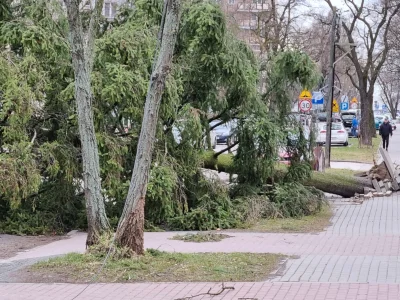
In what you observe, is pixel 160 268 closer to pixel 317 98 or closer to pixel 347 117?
pixel 317 98

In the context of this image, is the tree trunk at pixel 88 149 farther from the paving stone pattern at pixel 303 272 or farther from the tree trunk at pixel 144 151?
the paving stone pattern at pixel 303 272

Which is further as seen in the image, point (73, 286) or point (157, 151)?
point (157, 151)

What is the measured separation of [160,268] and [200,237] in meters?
3.90

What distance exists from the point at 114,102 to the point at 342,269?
6.88 m

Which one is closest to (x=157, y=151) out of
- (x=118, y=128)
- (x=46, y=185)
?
(x=118, y=128)

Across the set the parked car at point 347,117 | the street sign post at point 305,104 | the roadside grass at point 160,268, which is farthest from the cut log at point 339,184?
the parked car at point 347,117

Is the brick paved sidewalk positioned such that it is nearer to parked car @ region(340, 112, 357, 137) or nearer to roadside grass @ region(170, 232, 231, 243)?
roadside grass @ region(170, 232, 231, 243)

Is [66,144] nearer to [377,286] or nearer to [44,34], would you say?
[44,34]

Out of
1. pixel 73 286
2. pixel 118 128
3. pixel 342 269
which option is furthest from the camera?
pixel 118 128

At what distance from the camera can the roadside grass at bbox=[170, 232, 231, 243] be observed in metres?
13.3

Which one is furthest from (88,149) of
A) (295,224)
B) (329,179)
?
(329,179)

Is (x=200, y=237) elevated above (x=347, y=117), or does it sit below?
below

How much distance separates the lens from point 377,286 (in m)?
8.22

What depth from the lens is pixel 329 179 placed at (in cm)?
1966
